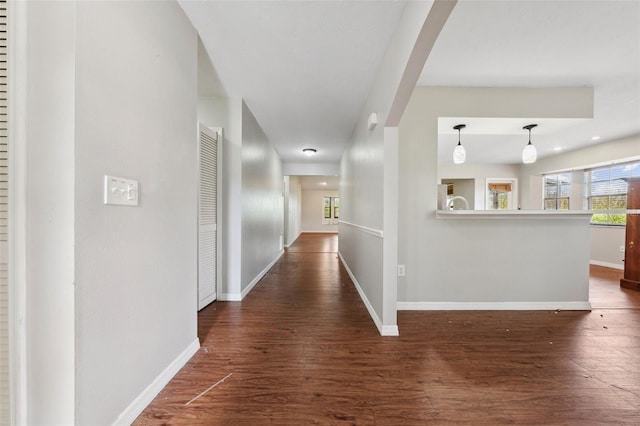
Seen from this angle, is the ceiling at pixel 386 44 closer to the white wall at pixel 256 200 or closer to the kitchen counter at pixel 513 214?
the white wall at pixel 256 200

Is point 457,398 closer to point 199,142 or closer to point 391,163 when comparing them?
point 391,163

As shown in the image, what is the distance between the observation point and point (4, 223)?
935mm

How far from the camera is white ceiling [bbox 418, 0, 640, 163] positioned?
1711mm

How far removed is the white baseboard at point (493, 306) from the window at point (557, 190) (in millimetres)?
4273

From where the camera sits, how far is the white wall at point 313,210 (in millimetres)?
12430

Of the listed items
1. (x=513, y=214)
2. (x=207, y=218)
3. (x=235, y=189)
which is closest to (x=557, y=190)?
(x=513, y=214)

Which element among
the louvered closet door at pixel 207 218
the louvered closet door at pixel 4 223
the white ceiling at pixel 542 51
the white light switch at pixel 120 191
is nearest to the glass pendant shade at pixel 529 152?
the white ceiling at pixel 542 51

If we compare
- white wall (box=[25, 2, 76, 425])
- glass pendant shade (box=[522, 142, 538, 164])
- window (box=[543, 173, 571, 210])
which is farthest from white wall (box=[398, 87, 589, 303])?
window (box=[543, 173, 571, 210])

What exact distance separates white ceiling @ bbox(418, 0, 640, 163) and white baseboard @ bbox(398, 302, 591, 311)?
2003 millimetres

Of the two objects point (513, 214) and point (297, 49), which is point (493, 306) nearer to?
point (513, 214)

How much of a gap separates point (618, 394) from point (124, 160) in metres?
2.97

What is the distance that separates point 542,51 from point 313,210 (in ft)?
35.1

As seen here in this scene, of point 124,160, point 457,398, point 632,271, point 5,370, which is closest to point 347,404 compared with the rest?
point 457,398

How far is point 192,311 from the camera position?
1874mm
